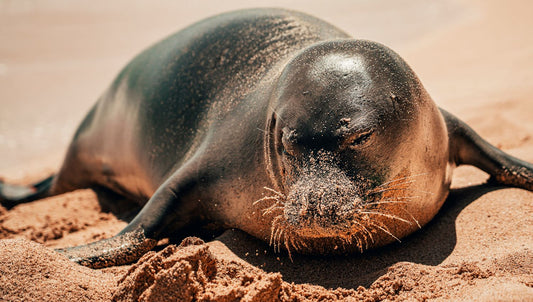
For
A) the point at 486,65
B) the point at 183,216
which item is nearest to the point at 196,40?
the point at 183,216

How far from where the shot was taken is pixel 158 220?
2807mm

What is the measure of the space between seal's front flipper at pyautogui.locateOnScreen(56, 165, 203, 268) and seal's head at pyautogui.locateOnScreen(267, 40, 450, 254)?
1.88 ft

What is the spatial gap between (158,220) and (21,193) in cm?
264

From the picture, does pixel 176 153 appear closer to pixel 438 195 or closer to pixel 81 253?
pixel 81 253

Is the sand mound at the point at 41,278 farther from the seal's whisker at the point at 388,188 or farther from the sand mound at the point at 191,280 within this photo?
the seal's whisker at the point at 388,188

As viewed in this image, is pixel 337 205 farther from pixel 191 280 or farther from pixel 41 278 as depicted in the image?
pixel 41 278

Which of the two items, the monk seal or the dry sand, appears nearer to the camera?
the dry sand

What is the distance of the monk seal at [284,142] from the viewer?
2107 millimetres

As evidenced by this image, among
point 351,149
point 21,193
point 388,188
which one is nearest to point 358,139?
point 351,149

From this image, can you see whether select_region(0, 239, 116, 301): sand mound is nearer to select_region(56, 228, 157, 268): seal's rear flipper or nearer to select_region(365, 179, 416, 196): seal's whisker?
select_region(56, 228, 157, 268): seal's rear flipper

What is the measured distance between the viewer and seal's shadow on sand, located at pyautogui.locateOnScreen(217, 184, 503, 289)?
7.22 ft

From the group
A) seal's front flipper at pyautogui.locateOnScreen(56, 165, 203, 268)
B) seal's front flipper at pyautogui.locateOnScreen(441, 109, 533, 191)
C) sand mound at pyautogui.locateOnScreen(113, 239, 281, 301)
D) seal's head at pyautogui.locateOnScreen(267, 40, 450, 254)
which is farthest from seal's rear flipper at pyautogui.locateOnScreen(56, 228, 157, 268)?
seal's front flipper at pyautogui.locateOnScreen(441, 109, 533, 191)

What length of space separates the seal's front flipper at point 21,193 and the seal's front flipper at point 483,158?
3.72 meters

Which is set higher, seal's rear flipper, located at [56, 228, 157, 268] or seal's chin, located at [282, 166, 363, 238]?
seal's chin, located at [282, 166, 363, 238]
